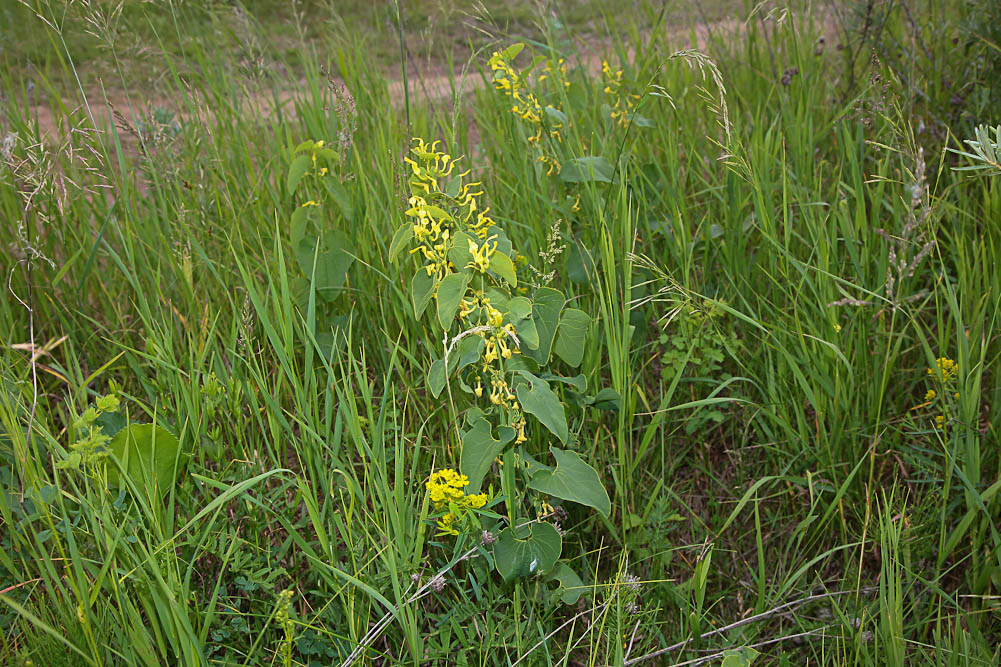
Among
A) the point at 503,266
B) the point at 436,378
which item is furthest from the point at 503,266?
the point at 436,378

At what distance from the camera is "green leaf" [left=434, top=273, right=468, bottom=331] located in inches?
50.9

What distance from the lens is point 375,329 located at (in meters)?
1.94

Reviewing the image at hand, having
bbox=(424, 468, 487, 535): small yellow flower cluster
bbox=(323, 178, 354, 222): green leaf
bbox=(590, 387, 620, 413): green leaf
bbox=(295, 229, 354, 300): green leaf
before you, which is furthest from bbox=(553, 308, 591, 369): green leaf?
bbox=(323, 178, 354, 222): green leaf

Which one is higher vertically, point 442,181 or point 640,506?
point 442,181

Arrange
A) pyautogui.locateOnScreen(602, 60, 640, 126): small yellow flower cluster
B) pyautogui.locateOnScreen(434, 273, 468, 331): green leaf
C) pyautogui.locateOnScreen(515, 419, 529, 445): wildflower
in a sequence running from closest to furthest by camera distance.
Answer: pyautogui.locateOnScreen(434, 273, 468, 331): green leaf < pyautogui.locateOnScreen(515, 419, 529, 445): wildflower < pyautogui.locateOnScreen(602, 60, 640, 126): small yellow flower cluster

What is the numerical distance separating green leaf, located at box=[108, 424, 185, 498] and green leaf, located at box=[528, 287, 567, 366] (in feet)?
2.51

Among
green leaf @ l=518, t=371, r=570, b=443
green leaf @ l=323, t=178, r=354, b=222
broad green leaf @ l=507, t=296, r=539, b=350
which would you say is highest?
green leaf @ l=323, t=178, r=354, b=222

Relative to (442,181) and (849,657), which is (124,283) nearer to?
(442,181)

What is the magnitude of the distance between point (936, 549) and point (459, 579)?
3.42ft

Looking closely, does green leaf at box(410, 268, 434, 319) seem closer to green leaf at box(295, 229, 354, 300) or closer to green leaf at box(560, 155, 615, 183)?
green leaf at box(295, 229, 354, 300)

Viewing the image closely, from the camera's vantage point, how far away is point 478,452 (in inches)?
53.1

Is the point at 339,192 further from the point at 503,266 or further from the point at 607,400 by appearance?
the point at 607,400

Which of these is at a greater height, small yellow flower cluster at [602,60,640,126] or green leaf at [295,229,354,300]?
small yellow flower cluster at [602,60,640,126]

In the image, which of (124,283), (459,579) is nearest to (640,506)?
(459,579)
